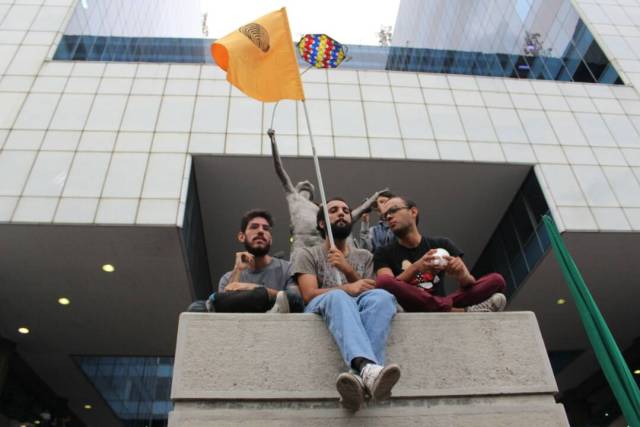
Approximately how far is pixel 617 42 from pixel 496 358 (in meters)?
17.1

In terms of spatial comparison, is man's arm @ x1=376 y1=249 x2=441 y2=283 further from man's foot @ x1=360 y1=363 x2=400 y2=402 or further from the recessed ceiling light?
the recessed ceiling light

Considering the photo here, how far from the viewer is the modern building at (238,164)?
40.6 feet

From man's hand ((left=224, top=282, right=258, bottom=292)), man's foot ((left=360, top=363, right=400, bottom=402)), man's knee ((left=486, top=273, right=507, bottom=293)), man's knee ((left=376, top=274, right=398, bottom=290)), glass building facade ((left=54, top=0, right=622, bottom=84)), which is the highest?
man's foot ((left=360, top=363, right=400, bottom=402))

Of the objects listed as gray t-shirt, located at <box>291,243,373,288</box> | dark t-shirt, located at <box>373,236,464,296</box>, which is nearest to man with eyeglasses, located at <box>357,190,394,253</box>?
gray t-shirt, located at <box>291,243,373,288</box>

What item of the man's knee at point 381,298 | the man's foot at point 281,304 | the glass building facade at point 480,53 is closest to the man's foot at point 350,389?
the man's knee at point 381,298

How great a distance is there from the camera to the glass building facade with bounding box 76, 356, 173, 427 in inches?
774

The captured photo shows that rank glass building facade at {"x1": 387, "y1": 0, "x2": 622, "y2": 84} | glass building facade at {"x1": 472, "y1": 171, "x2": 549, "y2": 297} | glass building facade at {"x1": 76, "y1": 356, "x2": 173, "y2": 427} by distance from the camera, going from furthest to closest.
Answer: glass building facade at {"x1": 76, "y1": 356, "x2": 173, "y2": 427}, glass building facade at {"x1": 387, "y1": 0, "x2": 622, "y2": 84}, glass building facade at {"x1": 472, "y1": 171, "x2": 549, "y2": 297}

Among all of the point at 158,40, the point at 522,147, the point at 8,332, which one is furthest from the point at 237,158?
the point at 8,332

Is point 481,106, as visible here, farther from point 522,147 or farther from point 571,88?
point 571,88

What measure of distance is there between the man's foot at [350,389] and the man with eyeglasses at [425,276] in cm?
111

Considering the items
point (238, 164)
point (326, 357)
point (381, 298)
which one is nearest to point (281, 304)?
point (326, 357)

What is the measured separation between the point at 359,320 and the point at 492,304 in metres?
1.39

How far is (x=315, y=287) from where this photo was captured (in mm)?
4355

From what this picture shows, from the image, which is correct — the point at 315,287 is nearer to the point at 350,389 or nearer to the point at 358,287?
the point at 358,287
